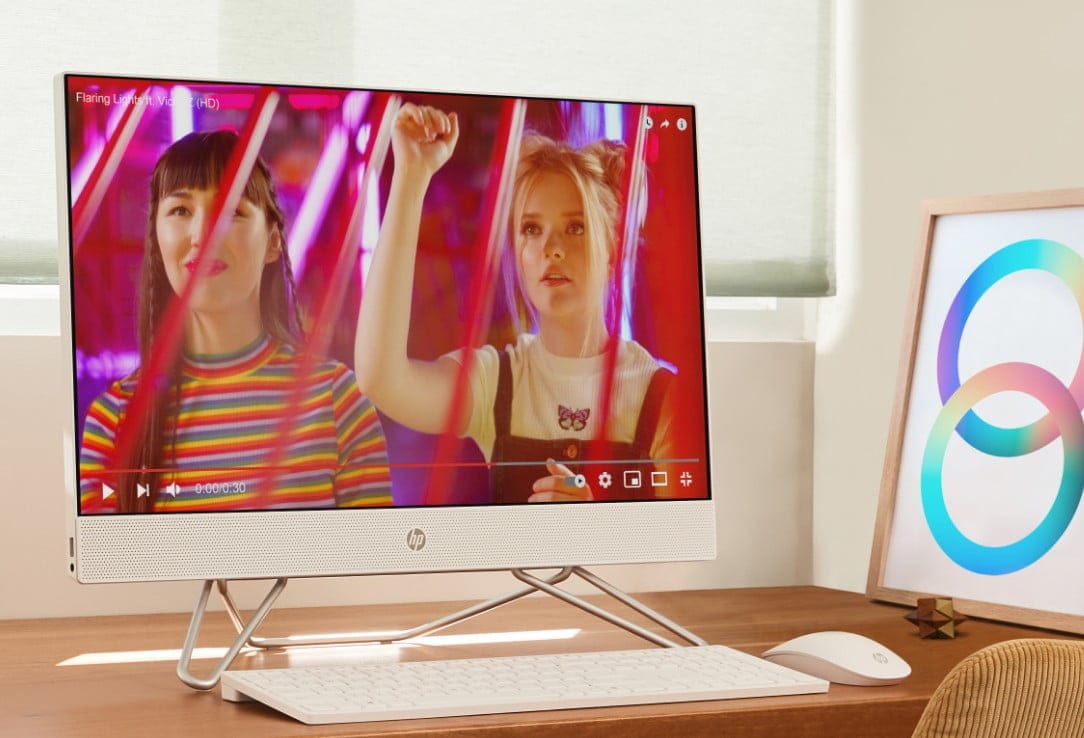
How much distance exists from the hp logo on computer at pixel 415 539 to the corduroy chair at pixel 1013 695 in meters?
0.56

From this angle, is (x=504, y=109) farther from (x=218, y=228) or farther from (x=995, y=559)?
(x=995, y=559)

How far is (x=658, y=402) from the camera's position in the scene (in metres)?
1.34

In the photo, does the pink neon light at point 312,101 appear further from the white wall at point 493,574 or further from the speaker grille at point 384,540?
the white wall at point 493,574

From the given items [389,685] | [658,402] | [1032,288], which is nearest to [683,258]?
[658,402]

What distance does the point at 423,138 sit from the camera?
4.24ft

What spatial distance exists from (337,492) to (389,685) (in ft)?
0.77

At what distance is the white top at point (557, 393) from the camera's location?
128 cm

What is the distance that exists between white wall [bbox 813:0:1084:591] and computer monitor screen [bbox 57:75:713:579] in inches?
20.4

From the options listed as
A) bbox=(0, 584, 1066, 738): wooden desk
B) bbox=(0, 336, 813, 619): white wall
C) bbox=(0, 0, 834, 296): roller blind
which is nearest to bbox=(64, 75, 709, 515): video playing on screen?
bbox=(0, 584, 1066, 738): wooden desk

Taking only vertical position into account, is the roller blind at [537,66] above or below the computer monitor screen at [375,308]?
above

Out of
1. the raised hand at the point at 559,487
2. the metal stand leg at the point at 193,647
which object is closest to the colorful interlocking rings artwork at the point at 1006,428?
the raised hand at the point at 559,487

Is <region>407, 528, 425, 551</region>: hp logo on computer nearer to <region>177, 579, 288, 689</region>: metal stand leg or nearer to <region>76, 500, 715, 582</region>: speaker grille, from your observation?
<region>76, 500, 715, 582</region>: speaker grille

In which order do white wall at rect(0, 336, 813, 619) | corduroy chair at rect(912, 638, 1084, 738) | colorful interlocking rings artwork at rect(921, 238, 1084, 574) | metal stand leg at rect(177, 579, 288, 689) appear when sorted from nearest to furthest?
1. corduroy chair at rect(912, 638, 1084, 738)
2. metal stand leg at rect(177, 579, 288, 689)
3. colorful interlocking rings artwork at rect(921, 238, 1084, 574)
4. white wall at rect(0, 336, 813, 619)

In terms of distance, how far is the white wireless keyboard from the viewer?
980 mm
